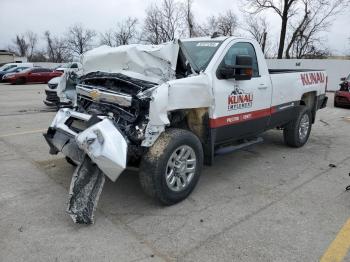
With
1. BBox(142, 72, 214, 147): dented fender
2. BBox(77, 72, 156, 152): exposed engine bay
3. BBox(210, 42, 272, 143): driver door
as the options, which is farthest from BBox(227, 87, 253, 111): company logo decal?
BBox(77, 72, 156, 152): exposed engine bay

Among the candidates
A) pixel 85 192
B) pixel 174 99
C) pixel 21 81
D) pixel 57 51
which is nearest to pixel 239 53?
pixel 174 99

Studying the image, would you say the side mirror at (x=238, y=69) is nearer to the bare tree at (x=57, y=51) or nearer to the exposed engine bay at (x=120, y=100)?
the exposed engine bay at (x=120, y=100)

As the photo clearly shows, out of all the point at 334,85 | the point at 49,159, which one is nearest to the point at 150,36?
the point at 334,85

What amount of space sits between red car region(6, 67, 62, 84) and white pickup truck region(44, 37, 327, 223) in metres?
24.2

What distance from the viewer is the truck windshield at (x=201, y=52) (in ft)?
16.0

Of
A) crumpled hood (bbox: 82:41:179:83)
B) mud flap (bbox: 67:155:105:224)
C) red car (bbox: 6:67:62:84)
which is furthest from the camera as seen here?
red car (bbox: 6:67:62:84)

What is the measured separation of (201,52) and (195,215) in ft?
7.70

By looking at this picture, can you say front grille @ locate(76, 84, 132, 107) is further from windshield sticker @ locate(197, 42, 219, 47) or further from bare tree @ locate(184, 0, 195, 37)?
bare tree @ locate(184, 0, 195, 37)

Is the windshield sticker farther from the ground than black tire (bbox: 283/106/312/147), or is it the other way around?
the windshield sticker

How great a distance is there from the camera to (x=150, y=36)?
50219mm

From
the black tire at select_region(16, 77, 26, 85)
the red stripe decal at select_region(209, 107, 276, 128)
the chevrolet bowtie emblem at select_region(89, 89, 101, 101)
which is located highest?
the chevrolet bowtie emblem at select_region(89, 89, 101, 101)

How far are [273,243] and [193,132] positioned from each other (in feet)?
5.99

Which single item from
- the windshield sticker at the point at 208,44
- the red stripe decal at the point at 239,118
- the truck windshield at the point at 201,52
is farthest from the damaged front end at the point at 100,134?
the windshield sticker at the point at 208,44

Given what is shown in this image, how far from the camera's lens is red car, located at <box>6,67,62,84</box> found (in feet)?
90.4
